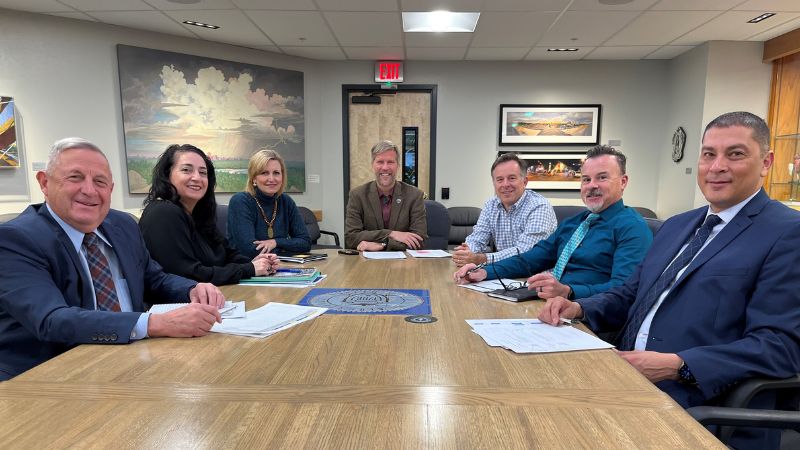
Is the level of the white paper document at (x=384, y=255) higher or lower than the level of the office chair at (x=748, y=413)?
higher

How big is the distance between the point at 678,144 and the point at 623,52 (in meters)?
1.31

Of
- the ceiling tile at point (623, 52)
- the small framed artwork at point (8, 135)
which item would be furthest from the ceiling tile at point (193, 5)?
the ceiling tile at point (623, 52)

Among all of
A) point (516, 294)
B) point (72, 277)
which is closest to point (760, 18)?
point (516, 294)

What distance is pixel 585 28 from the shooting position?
14.1 feet

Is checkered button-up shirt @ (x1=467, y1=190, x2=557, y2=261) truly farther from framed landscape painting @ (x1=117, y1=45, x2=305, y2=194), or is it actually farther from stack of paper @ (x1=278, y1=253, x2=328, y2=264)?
framed landscape painting @ (x1=117, y1=45, x2=305, y2=194)

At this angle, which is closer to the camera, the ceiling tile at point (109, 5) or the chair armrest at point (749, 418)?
the chair armrest at point (749, 418)

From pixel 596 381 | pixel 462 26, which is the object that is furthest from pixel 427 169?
pixel 596 381

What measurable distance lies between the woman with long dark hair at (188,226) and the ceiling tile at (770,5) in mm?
4343

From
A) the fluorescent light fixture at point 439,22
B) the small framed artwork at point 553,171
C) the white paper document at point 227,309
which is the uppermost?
the fluorescent light fixture at point 439,22

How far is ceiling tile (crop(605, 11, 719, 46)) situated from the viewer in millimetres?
3926

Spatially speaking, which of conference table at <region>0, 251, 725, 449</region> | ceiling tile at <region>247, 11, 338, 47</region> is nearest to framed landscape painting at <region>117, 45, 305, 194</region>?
ceiling tile at <region>247, 11, 338, 47</region>

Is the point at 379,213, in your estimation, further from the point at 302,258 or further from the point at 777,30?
the point at 777,30

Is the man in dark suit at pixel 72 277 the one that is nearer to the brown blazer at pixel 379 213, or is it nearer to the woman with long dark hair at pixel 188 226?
the woman with long dark hair at pixel 188 226

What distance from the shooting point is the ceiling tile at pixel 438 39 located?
461cm
